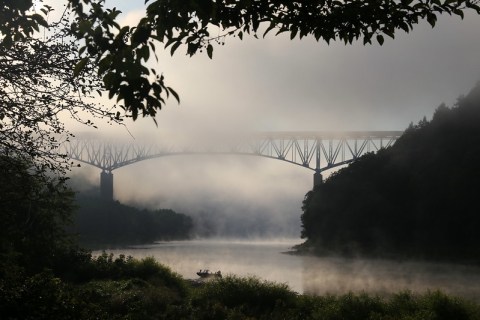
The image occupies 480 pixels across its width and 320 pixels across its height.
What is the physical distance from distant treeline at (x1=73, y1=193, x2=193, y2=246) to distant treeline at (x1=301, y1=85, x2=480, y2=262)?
2244 inches

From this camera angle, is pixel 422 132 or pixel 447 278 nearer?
pixel 447 278

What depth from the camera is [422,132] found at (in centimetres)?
6694

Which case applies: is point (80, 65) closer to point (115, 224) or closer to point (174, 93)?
point (174, 93)

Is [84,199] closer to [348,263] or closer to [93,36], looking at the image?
[348,263]

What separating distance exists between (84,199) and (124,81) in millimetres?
133452

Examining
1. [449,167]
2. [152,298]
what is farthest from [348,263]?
[152,298]

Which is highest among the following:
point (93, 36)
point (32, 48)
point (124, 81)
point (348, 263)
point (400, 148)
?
point (400, 148)

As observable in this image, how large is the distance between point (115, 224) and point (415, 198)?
250 feet

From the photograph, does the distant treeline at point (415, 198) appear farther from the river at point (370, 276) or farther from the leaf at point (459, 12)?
the leaf at point (459, 12)

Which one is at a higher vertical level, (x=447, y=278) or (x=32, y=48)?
(x=32, y=48)

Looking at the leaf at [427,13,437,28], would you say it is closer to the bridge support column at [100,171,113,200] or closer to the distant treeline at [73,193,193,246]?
the distant treeline at [73,193,193,246]

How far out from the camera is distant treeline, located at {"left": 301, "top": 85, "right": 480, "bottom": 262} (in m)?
54.0

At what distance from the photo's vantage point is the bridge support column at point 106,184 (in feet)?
371

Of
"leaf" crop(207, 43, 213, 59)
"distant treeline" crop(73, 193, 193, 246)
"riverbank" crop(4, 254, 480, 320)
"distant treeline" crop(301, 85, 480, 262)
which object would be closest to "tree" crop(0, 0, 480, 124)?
"leaf" crop(207, 43, 213, 59)
